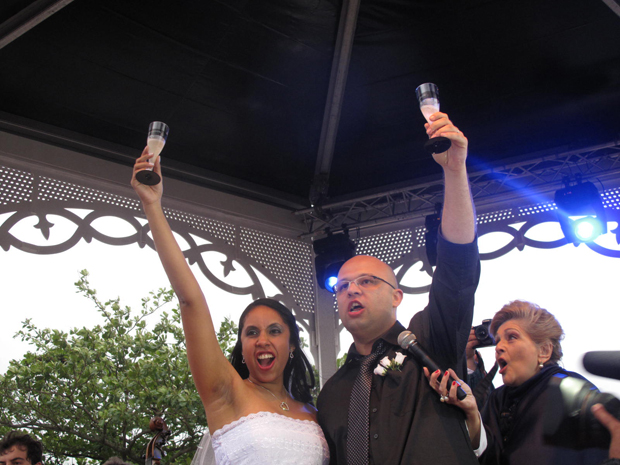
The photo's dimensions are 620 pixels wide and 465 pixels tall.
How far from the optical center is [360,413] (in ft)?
5.52

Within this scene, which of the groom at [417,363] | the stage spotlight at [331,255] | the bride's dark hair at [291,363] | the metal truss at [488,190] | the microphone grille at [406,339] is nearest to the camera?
the groom at [417,363]

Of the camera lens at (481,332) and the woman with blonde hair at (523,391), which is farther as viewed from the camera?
the camera lens at (481,332)

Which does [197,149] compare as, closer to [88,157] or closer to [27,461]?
[88,157]

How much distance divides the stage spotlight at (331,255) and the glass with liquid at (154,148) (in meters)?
2.96

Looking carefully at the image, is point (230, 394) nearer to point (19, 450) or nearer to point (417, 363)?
point (417, 363)

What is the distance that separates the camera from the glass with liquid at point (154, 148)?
65.9 inches

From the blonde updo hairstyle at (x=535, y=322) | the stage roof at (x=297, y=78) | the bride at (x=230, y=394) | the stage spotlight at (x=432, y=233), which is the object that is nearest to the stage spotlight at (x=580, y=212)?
the stage roof at (x=297, y=78)

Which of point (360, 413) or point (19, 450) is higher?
point (360, 413)

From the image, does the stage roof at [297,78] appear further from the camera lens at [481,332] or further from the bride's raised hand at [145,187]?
the camera lens at [481,332]

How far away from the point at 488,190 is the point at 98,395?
14.1ft

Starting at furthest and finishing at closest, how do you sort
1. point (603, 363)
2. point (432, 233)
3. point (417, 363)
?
point (432, 233) < point (417, 363) < point (603, 363)

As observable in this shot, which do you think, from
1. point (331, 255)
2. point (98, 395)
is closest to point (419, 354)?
point (331, 255)

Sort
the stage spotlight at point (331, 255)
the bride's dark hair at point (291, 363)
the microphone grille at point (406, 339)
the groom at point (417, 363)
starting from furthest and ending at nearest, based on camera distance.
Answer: the stage spotlight at point (331, 255) < the bride's dark hair at point (291, 363) < the microphone grille at point (406, 339) < the groom at point (417, 363)

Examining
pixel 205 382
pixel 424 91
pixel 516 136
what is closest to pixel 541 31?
pixel 516 136
